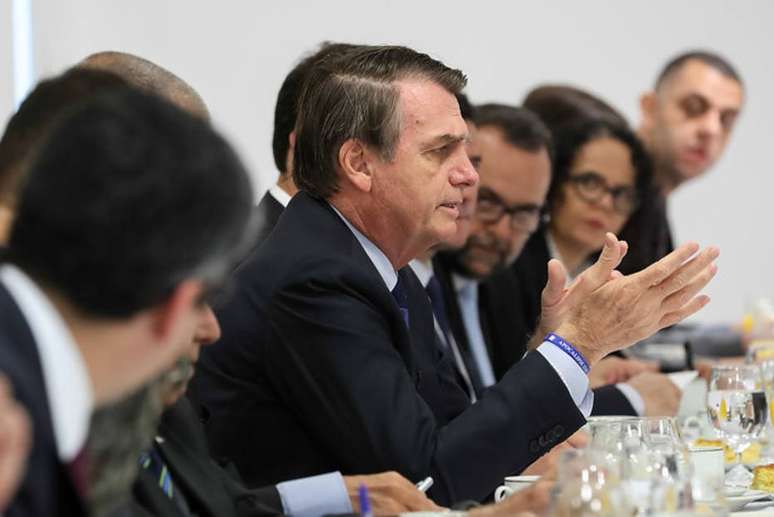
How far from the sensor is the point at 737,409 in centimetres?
264

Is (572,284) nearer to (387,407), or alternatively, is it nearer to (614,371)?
(387,407)

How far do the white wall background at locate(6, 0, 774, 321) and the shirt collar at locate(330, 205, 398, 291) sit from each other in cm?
209

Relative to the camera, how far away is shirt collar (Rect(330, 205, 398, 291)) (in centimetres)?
252

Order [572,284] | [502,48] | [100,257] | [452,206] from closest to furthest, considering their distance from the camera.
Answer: [100,257]
[572,284]
[452,206]
[502,48]

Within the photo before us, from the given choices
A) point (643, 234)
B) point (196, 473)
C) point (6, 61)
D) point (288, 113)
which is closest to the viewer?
point (196, 473)

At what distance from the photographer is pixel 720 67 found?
6.26 meters

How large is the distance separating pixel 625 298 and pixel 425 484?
0.49 m

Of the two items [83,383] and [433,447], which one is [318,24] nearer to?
[433,447]

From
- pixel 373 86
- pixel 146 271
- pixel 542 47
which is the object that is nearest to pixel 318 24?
pixel 542 47

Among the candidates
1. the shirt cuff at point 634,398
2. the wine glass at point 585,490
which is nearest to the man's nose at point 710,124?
the shirt cuff at point 634,398

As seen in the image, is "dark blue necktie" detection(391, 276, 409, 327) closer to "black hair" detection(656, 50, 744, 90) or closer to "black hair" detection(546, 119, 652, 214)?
"black hair" detection(546, 119, 652, 214)

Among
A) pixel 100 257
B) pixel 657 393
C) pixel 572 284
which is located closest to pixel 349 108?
pixel 572 284

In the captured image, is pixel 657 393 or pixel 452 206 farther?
pixel 657 393

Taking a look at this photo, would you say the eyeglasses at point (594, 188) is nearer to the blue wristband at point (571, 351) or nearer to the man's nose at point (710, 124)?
the man's nose at point (710, 124)
